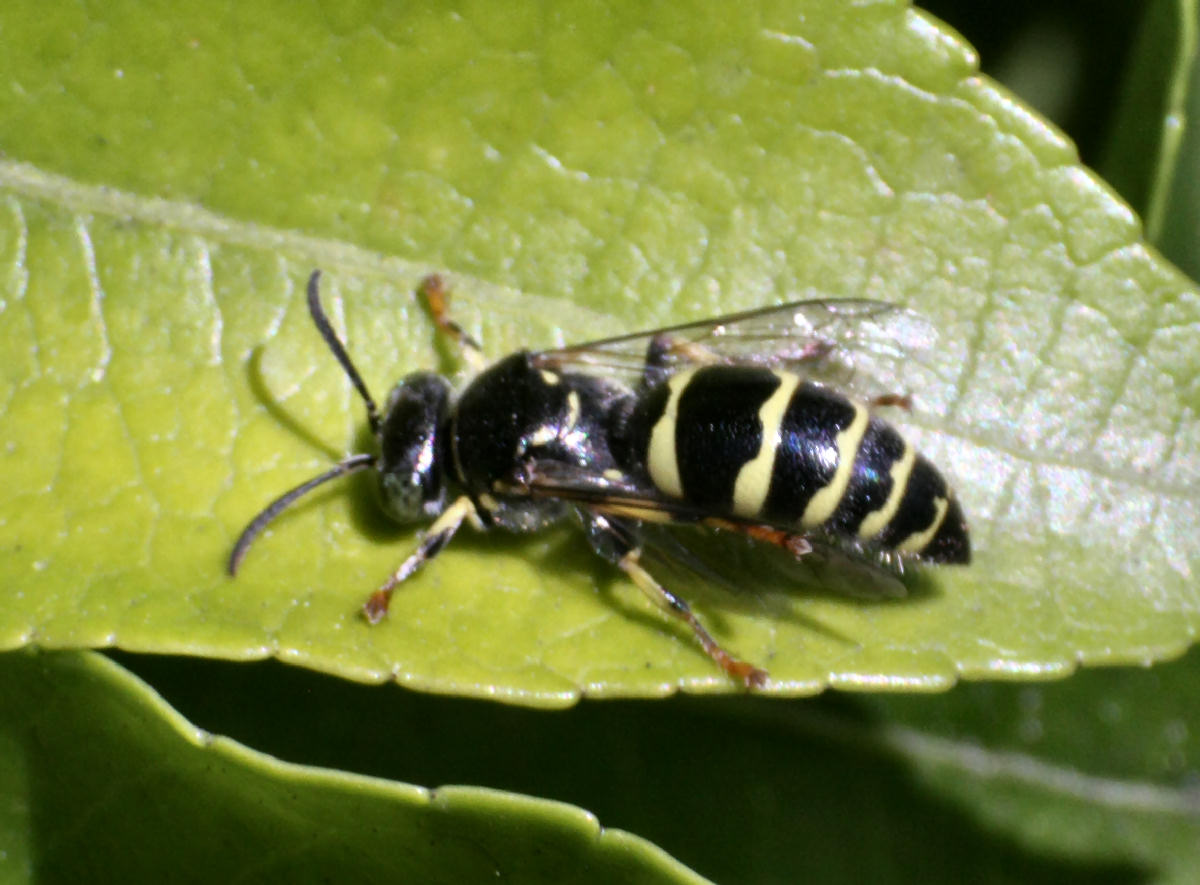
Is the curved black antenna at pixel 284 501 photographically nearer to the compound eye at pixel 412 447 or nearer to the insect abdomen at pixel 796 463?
the compound eye at pixel 412 447

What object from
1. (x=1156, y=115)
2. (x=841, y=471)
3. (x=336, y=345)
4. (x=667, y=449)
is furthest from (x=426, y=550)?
(x=1156, y=115)

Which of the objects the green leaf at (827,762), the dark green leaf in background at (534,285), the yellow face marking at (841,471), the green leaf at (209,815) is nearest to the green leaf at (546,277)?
the dark green leaf in background at (534,285)

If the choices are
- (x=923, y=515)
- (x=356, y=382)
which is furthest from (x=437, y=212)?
(x=923, y=515)

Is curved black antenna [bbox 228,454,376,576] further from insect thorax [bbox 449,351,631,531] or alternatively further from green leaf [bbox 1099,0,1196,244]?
green leaf [bbox 1099,0,1196,244]

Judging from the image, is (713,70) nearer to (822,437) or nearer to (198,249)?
(822,437)

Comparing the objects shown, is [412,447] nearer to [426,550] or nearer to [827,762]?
[426,550]

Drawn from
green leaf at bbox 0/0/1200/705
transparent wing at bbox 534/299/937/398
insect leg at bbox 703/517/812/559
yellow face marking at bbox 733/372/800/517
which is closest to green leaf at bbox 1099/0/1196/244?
green leaf at bbox 0/0/1200/705
